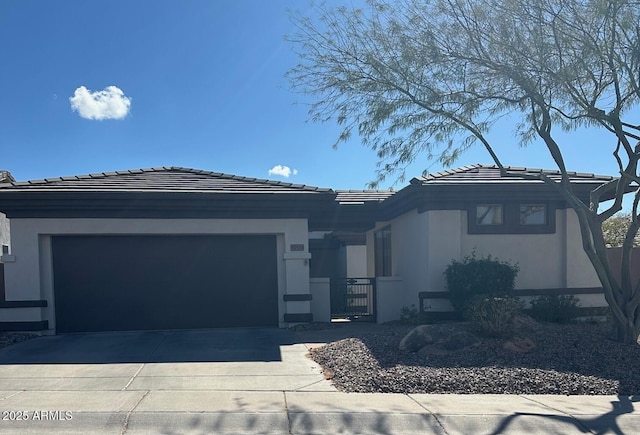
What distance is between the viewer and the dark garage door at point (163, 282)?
1076cm

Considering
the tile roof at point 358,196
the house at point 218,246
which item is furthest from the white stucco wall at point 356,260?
the house at point 218,246

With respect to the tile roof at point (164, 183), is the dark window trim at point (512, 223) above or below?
below

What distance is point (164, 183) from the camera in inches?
453

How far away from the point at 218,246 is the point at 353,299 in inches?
152

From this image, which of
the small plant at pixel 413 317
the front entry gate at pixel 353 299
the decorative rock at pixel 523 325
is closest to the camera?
the decorative rock at pixel 523 325

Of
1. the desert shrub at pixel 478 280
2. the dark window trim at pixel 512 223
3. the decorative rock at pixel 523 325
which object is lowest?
the decorative rock at pixel 523 325

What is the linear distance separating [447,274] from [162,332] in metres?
6.50

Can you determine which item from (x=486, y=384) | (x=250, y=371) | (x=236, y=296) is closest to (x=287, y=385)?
(x=250, y=371)

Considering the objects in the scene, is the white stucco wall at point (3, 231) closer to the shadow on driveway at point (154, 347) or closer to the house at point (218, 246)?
the house at point (218, 246)

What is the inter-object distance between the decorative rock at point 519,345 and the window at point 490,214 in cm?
397

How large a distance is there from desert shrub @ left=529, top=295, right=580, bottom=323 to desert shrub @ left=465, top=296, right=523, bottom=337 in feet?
8.01

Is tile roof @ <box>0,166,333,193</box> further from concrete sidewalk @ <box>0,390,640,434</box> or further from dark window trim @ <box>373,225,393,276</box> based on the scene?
concrete sidewalk @ <box>0,390,640,434</box>

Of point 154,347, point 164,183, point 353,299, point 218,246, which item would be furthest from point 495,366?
point 164,183

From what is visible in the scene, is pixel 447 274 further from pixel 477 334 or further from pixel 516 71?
pixel 516 71
